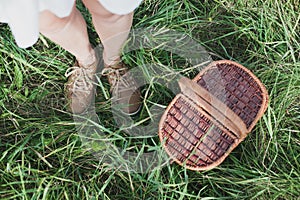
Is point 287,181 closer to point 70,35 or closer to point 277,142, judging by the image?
point 277,142

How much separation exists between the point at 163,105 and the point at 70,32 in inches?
17.3

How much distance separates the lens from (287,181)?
1.27 m

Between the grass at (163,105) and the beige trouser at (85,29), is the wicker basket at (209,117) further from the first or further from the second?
the beige trouser at (85,29)

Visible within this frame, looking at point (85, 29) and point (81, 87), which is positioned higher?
point (85, 29)

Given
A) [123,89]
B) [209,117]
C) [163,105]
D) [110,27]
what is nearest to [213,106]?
[209,117]

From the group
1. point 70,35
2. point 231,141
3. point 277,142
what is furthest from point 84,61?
point 277,142

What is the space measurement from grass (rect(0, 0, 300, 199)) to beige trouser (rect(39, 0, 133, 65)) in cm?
15

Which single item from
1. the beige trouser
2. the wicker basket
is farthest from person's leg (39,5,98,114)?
the wicker basket

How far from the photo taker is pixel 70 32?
1.06 m

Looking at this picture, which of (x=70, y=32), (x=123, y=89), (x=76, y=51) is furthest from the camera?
(x=123, y=89)

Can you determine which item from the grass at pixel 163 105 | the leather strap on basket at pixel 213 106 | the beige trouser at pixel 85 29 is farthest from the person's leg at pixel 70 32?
the leather strap on basket at pixel 213 106

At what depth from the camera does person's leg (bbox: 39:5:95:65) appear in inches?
36.8

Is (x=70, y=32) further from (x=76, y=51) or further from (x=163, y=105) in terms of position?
(x=163, y=105)

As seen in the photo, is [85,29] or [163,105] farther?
[163,105]
